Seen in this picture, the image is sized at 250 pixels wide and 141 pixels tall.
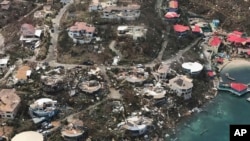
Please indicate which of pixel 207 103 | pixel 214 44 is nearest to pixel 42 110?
pixel 207 103

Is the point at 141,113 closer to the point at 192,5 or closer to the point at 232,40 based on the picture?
the point at 232,40

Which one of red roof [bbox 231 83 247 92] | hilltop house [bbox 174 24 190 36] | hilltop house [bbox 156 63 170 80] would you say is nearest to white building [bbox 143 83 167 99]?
hilltop house [bbox 156 63 170 80]

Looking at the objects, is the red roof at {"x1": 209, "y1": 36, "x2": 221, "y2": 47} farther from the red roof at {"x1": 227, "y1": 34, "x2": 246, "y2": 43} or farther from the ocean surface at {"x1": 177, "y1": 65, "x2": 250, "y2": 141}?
the ocean surface at {"x1": 177, "y1": 65, "x2": 250, "y2": 141}

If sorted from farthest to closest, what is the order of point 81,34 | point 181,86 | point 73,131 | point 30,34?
point 30,34, point 81,34, point 181,86, point 73,131

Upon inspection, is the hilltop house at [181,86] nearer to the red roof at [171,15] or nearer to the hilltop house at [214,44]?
the hilltop house at [214,44]

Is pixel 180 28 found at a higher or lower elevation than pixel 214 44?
higher

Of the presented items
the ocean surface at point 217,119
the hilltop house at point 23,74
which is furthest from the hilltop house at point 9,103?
the ocean surface at point 217,119

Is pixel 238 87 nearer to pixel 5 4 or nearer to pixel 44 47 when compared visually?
pixel 44 47
